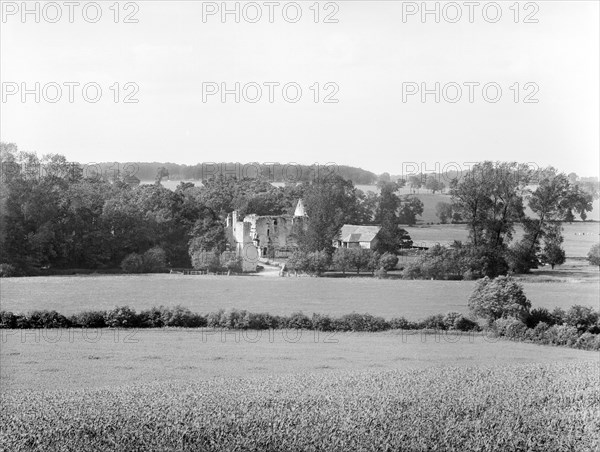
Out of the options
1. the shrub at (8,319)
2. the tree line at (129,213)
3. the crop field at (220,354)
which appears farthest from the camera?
the tree line at (129,213)

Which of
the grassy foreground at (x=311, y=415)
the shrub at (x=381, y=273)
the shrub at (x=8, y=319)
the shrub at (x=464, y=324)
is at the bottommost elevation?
the grassy foreground at (x=311, y=415)

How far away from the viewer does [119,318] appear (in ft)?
41.3

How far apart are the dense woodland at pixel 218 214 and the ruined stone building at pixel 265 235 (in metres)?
0.12

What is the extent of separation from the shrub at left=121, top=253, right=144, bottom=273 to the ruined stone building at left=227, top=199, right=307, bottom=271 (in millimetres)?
1369

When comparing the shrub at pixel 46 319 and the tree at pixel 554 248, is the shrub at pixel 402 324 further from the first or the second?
the shrub at pixel 46 319

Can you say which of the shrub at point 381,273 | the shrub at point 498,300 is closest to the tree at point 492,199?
the shrub at point 498,300

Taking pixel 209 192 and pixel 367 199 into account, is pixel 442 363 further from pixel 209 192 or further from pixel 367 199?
pixel 209 192

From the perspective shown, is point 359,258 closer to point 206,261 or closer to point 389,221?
point 389,221

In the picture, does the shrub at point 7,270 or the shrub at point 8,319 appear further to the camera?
the shrub at point 7,270

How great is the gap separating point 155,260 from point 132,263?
339 millimetres

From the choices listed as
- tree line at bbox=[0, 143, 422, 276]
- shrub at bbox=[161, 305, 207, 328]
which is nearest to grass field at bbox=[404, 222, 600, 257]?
tree line at bbox=[0, 143, 422, 276]

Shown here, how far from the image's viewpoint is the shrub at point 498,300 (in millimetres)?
13258

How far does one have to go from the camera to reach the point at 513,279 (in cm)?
1366

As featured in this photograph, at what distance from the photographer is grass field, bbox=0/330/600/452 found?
31.4ft
